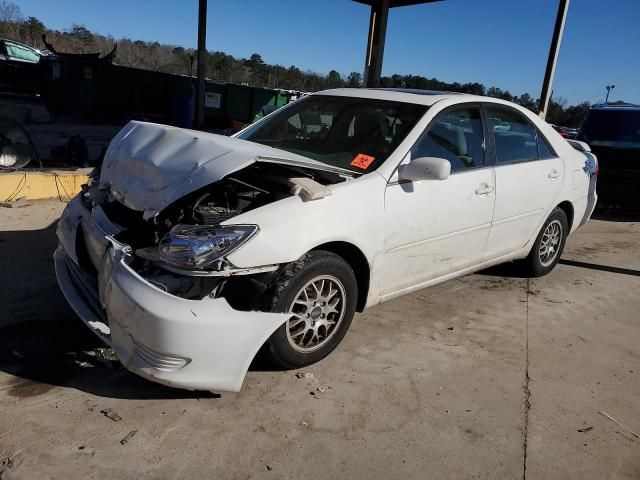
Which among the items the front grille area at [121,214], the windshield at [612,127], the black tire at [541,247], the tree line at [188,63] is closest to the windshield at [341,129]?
the front grille area at [121,214]

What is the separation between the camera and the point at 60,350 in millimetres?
3246

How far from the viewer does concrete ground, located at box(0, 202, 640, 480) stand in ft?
8.13

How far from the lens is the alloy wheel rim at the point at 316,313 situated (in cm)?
305

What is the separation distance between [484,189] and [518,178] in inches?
21.4

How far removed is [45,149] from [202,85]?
3.58 m

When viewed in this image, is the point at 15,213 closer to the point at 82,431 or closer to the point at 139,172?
the point at 139,172

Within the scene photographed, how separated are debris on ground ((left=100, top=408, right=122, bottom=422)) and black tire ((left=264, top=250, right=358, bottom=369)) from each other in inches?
32.1

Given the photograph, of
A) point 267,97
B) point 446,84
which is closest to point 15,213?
point 267,97

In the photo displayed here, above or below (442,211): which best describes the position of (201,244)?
below

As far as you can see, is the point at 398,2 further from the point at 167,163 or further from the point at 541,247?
the point at 167,163

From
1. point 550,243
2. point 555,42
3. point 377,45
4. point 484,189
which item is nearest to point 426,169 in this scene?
point 484,189

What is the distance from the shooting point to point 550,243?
5.21 meters

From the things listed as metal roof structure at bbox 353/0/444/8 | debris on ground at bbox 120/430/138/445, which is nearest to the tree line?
metal roof structure at bbox 353/0/444/8

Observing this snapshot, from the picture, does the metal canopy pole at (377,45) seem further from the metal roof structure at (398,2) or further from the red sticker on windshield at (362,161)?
the red sticker on windshield at (362,161)
